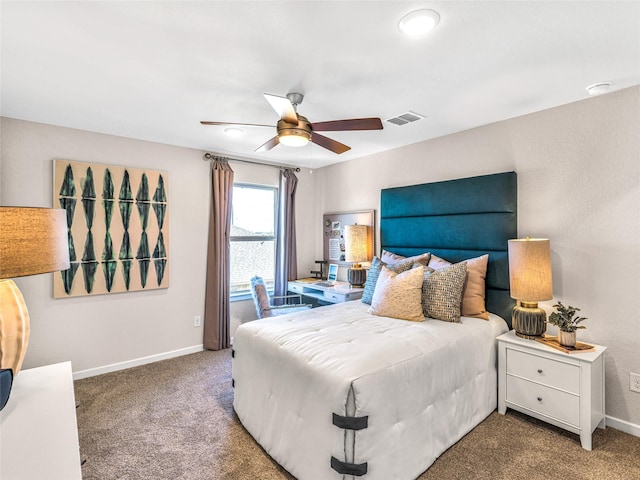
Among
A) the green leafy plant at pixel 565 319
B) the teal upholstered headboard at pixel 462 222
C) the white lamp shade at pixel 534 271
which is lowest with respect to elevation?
the green leafy plant at pixel 565 319

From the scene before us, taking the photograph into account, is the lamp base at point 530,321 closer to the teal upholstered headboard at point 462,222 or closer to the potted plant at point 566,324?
the potted plant at point 566,324

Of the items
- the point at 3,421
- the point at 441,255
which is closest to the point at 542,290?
the point at 441,255

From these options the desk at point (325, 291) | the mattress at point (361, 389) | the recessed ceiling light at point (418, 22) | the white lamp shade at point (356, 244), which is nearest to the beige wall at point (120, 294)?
the desk at point (325, 291)

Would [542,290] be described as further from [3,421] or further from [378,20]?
[3,421]

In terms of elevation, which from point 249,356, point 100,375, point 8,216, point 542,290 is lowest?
point 100,375

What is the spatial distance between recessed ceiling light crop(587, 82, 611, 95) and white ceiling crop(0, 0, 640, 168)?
5 centimetres

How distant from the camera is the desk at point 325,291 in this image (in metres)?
3.65

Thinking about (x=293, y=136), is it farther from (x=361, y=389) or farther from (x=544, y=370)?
(x=544, y=370)

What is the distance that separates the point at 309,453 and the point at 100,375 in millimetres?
2621

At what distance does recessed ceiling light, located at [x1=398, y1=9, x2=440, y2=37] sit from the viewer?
1.53 meters

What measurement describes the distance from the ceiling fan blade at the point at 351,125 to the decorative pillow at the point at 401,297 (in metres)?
1.19

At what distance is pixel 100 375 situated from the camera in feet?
10.6

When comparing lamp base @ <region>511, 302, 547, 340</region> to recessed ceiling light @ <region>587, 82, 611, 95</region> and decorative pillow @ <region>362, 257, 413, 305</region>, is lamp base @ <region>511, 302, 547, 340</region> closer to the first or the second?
decorative pillow @ <region>362, 257, 413, 305</region>

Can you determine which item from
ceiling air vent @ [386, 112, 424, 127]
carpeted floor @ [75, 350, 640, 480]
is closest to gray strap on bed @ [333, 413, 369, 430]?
carpeted floor @ [75, 350, 640, 480]
